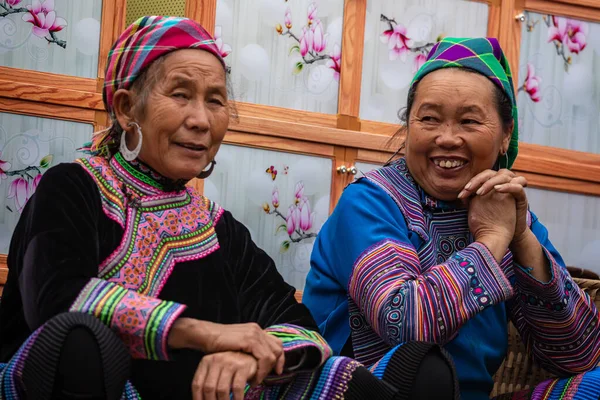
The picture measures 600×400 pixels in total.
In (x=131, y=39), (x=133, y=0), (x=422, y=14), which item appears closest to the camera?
(x=131, y=39)

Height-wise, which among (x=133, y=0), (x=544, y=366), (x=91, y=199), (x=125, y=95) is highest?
(x=133, y=0)

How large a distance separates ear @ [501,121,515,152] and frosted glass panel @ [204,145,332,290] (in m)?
1.50

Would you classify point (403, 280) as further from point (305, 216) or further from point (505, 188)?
point (305, 216)

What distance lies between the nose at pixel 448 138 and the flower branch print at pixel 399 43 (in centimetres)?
179

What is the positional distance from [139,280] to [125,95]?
410 mm

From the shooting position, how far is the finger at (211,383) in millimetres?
1551

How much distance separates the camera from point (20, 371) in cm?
148

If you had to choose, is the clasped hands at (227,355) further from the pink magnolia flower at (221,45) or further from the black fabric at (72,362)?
the pink magnolia flower at (221,45)

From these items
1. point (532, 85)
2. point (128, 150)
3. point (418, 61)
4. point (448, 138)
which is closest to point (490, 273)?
point (448, 138)

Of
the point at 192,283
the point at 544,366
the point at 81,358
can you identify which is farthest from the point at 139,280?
the point at 544,366

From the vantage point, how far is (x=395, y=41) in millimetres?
3982

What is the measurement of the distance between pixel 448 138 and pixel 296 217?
1.62m

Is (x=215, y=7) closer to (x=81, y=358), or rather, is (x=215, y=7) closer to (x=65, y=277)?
(x=65, y=277)

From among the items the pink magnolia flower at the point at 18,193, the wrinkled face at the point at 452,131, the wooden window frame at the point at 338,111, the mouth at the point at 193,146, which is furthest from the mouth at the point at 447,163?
the pink magnolia flower at the point at 18,193
